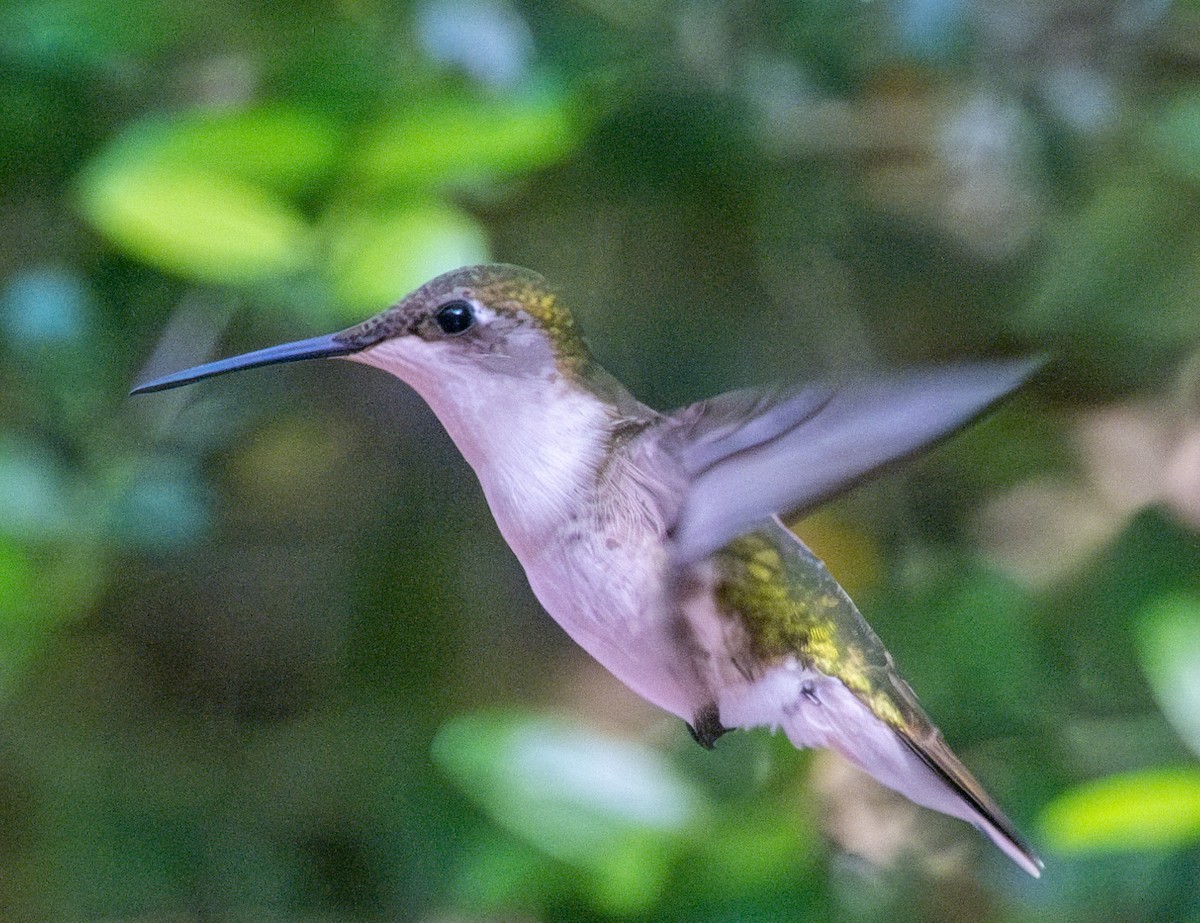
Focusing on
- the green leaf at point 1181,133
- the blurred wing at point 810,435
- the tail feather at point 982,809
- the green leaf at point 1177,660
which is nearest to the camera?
the blurred wing at point 810,435

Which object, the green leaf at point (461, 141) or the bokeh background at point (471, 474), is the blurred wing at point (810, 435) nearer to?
the bokeh background at point (471, 474)

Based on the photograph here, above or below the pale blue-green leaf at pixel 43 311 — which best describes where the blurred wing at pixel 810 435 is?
above

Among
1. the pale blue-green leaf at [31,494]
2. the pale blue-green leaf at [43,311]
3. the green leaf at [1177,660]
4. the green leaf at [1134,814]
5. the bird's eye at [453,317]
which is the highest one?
the bird's eye at [453,317]

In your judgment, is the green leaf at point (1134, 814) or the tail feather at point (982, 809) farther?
the green leaf at point (1134, 814)

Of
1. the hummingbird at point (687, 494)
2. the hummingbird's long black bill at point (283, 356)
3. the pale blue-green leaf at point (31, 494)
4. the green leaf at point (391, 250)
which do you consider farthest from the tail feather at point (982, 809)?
the pale blue-green leaf at point (31, 494)

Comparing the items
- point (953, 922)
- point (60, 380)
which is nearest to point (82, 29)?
point (60, 380)

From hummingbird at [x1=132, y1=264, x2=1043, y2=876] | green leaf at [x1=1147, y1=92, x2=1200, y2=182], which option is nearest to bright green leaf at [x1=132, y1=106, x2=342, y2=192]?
hummingbird at [x1=132, y1=264, x2=1043, y2=876]
